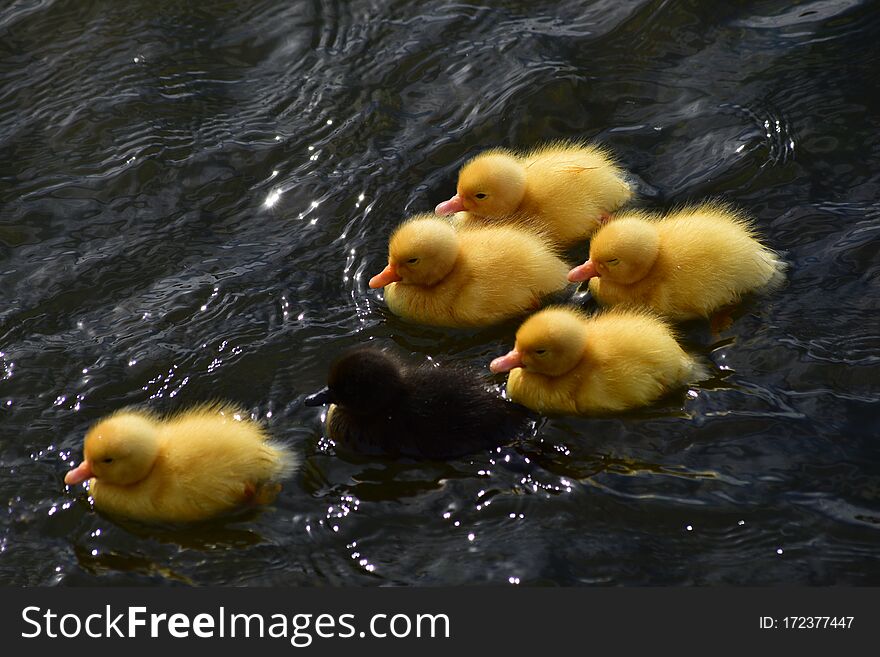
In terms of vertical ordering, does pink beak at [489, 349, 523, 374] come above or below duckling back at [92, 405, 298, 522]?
below

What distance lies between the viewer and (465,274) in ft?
14.6

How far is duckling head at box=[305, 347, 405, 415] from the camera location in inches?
154

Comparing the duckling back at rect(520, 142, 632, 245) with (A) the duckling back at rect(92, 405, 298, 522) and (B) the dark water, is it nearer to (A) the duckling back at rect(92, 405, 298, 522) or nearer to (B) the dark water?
(B) the dark water

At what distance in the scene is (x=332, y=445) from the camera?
13.3 ft

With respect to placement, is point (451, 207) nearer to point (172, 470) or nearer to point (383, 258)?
point (383, 258)

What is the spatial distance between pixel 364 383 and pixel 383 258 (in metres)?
1.02

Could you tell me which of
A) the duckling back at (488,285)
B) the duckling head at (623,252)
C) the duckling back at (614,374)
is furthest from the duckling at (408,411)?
the duckling head at (623,252)

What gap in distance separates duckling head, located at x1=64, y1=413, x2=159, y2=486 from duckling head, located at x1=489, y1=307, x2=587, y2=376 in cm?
119

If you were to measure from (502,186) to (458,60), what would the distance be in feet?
4.52

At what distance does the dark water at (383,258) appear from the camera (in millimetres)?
3662

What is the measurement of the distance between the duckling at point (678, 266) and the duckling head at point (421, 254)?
18.8 inches

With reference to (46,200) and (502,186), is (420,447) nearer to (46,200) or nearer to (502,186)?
(502,186)

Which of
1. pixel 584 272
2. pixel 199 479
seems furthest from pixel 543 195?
pixel 199 479

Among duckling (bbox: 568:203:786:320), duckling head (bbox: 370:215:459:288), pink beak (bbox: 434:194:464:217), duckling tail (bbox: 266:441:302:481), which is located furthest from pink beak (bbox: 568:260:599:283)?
duckling tail (bbox: 266:441:302:481)
